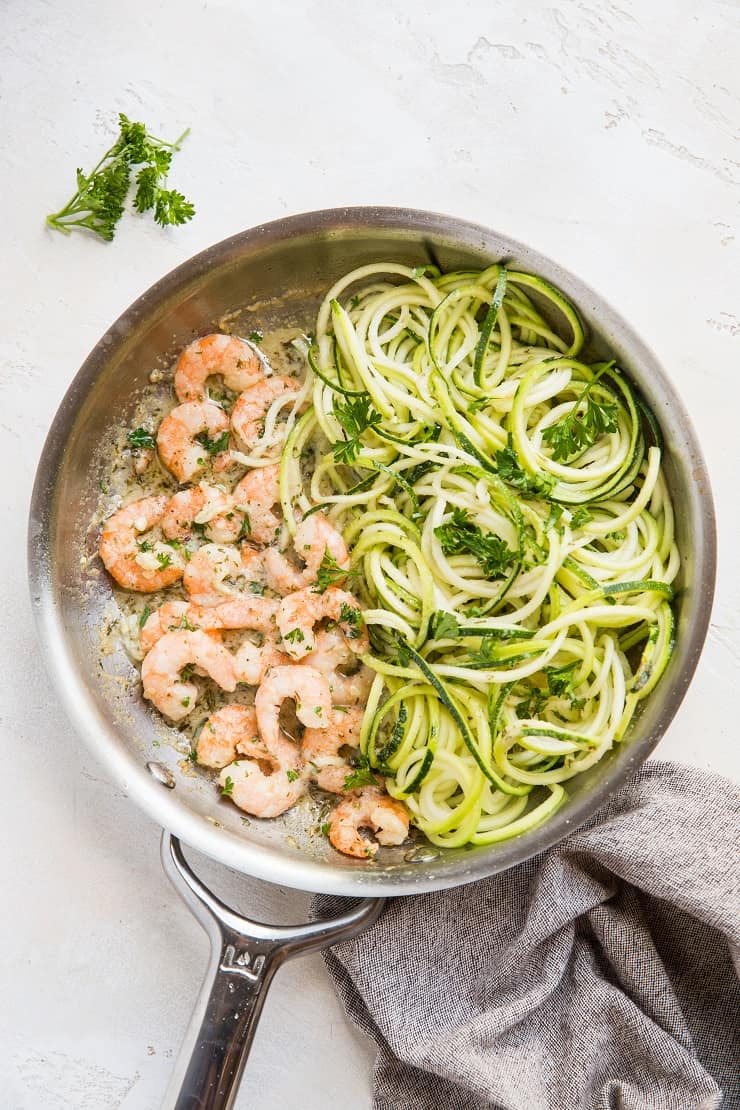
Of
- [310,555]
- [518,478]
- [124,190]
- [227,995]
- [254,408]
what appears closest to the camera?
[227,995]

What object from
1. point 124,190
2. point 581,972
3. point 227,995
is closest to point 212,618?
point 227,995

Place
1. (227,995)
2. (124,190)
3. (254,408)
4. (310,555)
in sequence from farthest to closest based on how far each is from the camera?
(124,190) → (254,408) → (310,555) → (227,995)

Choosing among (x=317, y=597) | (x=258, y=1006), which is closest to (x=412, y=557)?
(x=317, y=597)

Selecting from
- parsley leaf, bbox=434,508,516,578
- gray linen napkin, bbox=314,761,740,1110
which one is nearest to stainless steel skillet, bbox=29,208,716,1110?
gray linen napkin, bbox=314,761,740,1110

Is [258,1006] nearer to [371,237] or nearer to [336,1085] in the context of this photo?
[336,1085]

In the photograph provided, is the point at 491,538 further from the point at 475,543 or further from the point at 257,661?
the point at 257,661

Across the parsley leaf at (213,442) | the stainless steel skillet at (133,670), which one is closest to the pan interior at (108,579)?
the stainless steel skillet at (133,670)
